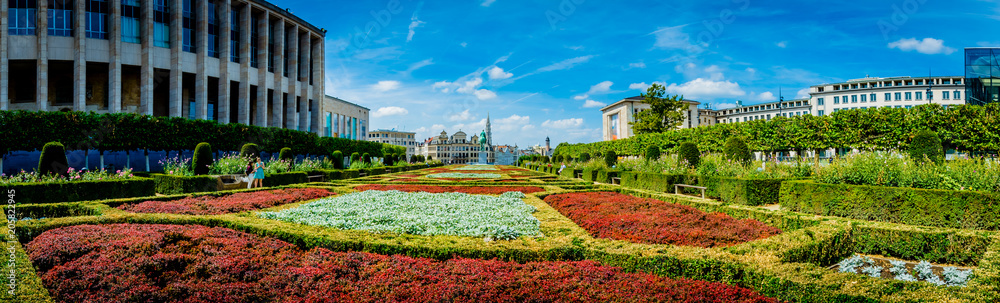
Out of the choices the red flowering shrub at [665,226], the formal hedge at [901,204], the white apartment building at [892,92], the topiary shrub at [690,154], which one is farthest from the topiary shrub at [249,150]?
the white apartment building at [892,92]

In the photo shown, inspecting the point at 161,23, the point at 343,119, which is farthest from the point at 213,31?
the point at 343,119

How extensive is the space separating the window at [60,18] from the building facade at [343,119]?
2200cm

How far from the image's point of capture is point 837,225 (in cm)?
605

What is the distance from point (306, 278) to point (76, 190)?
10678 mm

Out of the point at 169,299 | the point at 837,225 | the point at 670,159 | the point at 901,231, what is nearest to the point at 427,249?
the point at 169,299

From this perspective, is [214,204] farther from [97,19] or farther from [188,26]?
[188,26]

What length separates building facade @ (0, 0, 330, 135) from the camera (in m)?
28.7

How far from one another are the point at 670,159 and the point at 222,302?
16629mm

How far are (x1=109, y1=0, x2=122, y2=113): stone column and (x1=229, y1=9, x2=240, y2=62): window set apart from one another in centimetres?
809

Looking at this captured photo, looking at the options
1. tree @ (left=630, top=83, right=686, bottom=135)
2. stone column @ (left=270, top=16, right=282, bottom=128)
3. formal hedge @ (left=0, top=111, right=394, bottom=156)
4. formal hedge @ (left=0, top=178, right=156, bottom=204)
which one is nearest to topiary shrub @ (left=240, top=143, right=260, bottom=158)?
formal hedge @ (left=0, top=111, right=394, bottom=156)

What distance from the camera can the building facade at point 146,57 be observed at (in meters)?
28.7

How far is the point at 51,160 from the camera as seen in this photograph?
41.2 ft

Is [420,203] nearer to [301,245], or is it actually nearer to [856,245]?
[301,245]

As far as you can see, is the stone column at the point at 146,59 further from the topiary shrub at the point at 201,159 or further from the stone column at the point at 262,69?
the topiary shrub at the point at 201,159
